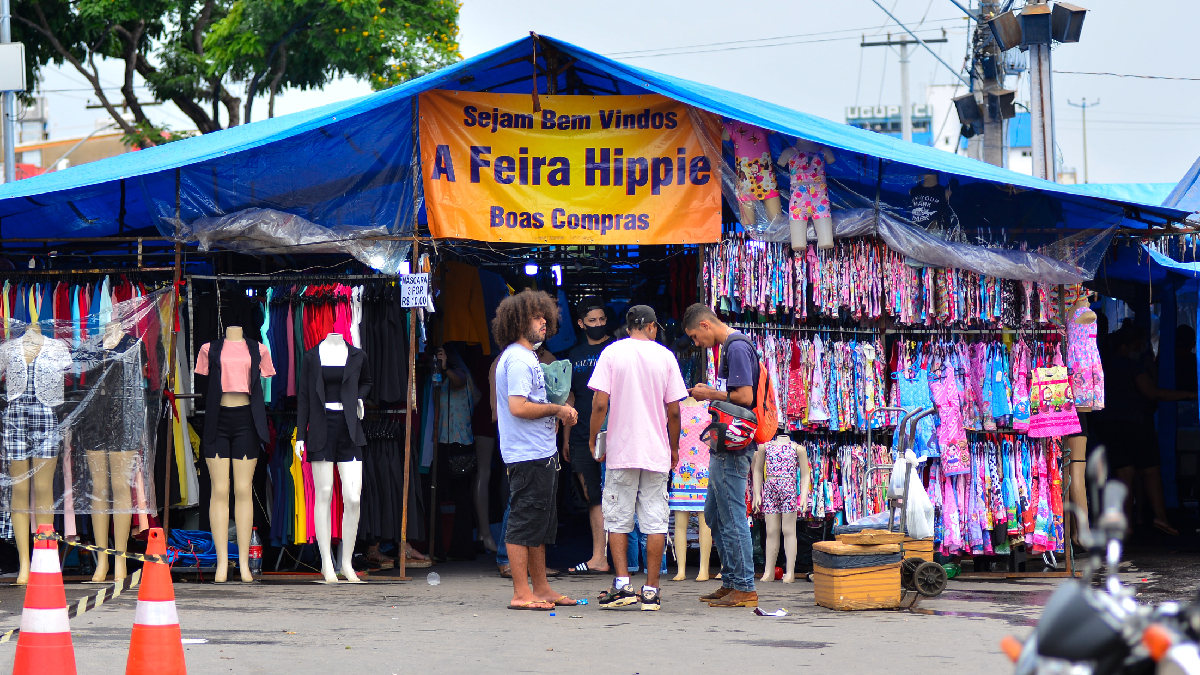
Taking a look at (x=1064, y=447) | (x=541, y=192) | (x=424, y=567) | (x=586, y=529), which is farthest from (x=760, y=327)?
(x=586, y=529)

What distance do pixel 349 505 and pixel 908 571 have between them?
4.18 metres

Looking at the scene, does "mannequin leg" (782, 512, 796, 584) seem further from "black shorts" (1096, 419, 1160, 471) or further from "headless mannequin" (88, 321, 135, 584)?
"headless mannequin" (88, 321, 135, 584)

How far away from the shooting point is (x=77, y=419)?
28.8ft

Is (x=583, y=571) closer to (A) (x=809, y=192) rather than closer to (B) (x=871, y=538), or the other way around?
(B) (x=871, y=538)

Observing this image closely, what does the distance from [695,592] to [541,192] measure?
3.34m

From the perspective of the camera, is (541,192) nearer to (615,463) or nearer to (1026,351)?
(615,463)

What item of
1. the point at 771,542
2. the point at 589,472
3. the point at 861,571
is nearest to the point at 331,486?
the point at 589,472

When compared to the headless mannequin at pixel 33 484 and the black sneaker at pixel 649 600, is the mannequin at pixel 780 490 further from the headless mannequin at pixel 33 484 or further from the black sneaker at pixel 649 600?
the headless mannequin at pixel 33 484

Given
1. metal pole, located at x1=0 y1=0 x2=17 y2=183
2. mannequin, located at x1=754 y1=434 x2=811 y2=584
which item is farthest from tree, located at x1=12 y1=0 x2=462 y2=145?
mannequin, located at x1=754 y1=434 x2=811 y2=584

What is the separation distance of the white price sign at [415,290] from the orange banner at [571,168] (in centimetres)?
50

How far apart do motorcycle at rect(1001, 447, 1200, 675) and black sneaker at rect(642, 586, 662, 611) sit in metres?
5.04

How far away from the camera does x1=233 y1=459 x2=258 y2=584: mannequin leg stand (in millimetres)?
8961

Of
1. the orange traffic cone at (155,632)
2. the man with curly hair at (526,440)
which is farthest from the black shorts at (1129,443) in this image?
the orange traffic cone at (155,632)

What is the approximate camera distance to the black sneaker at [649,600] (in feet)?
25.0
